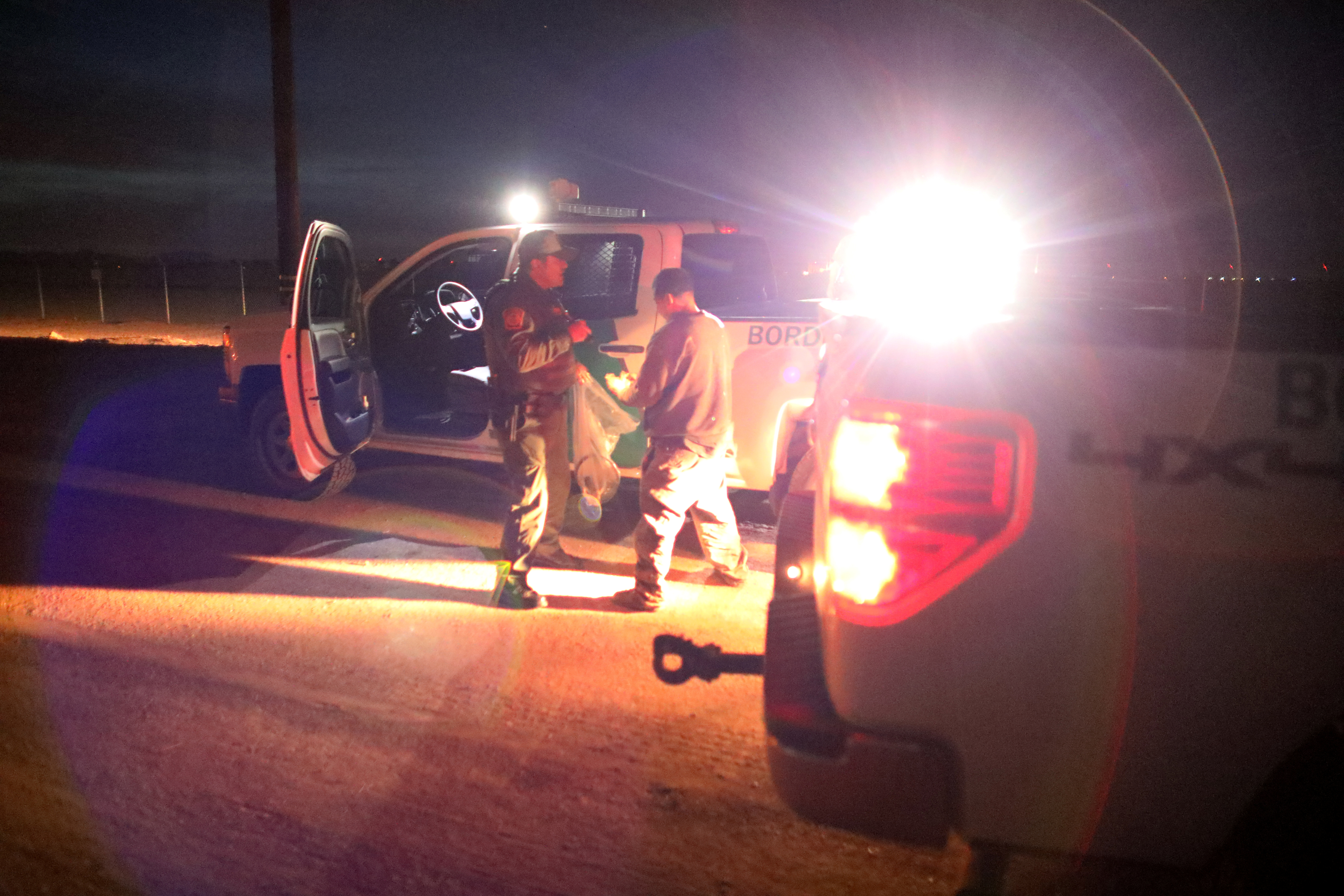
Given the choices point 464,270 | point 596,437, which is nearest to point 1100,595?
point 596,437

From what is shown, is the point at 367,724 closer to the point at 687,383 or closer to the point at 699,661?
the point at 699,661

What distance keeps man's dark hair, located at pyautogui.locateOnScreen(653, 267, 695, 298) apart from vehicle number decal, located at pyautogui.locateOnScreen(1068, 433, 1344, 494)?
3.23 metres

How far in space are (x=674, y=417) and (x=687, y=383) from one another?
0.18 metres

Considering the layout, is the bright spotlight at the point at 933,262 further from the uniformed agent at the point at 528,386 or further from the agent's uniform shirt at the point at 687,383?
the uniformed agent at the point at 528,386

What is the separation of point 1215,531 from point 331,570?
4873 mm

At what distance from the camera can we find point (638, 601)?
5055mm

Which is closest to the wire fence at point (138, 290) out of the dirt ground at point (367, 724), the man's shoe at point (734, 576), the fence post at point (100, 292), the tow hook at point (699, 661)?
the fence post at point (100, 292)

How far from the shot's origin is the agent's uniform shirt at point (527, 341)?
4.98m

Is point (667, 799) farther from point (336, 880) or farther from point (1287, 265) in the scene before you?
point (1287, 265)

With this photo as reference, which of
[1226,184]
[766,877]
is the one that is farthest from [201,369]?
[1226,184]

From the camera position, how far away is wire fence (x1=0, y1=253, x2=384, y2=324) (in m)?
25.5

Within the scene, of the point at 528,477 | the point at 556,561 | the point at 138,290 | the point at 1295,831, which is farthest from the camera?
the point at 138,290

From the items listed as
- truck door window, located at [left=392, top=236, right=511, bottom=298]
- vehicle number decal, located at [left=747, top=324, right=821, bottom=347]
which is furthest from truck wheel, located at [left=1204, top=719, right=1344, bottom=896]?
truck door window, located at [left=392, top=236, right=511, bottom=298]

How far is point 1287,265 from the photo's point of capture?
78.8 feet
